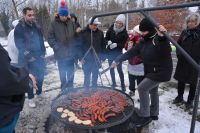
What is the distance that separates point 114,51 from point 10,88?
3738 millimetres

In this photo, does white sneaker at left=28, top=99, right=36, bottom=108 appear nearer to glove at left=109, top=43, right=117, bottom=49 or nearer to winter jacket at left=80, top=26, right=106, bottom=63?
winter jacket at left=80, top=26, right=106, bottom=63

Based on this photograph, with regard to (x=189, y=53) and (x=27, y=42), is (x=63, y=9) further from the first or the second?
(x=189, y=53)

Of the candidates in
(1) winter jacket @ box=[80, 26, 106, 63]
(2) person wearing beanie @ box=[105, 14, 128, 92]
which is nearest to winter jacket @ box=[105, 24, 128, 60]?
(2) person wearing beanie @ box=[105, 14, 128, 92]

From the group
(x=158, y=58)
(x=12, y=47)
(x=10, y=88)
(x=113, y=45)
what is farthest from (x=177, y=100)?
(x=10, y=88)

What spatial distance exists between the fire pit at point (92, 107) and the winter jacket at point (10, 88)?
3.59ft

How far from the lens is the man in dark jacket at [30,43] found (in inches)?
185

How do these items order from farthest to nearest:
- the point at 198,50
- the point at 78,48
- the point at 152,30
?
the point at 78,48, the point at 198,50, the point at 152,30

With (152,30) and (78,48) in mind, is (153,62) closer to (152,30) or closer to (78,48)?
(152,30)

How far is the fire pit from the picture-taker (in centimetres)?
335

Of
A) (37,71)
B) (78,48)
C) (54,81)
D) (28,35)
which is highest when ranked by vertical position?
(28,35)

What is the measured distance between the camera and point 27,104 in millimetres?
5141

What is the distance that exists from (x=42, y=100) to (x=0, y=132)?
3069mm

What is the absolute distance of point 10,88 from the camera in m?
2.21

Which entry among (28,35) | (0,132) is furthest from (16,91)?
(28,35)
